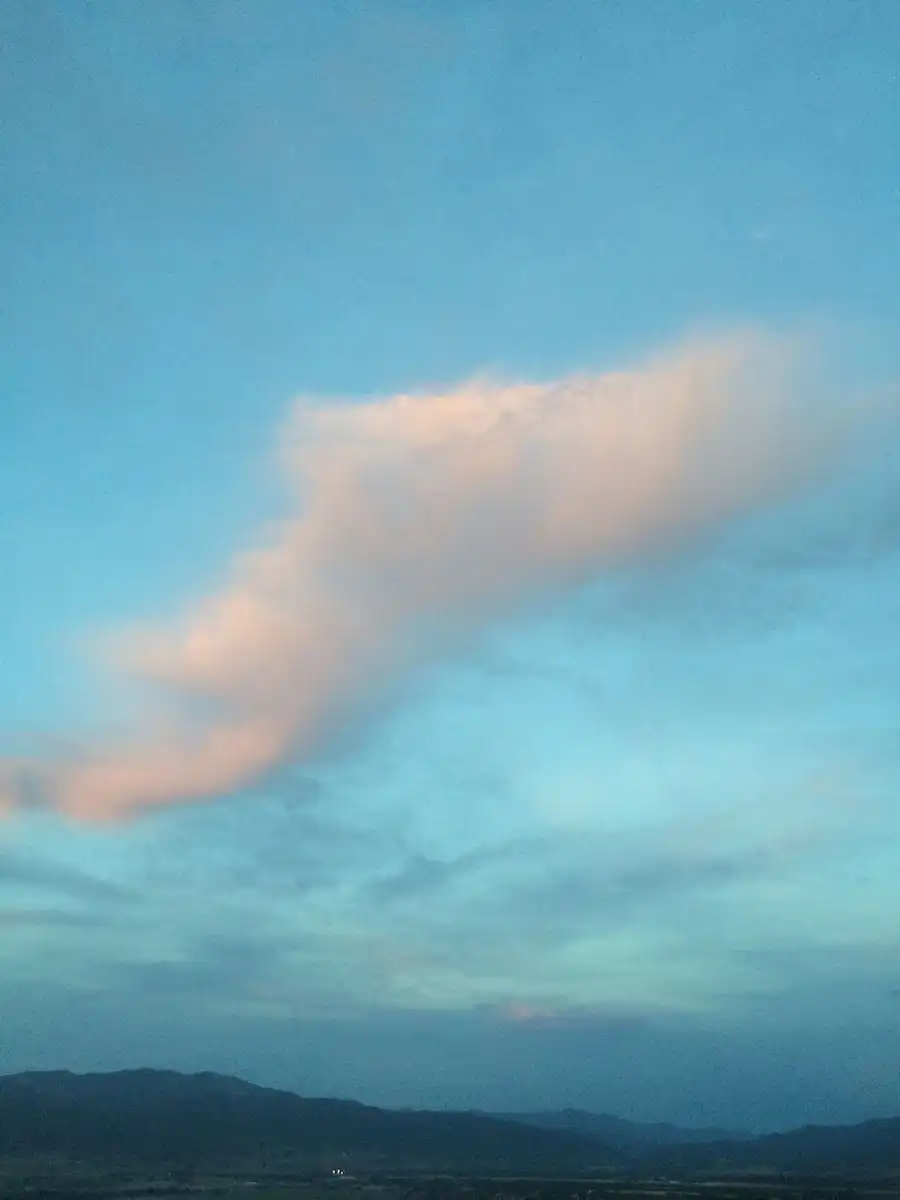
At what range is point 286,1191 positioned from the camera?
5507 inches

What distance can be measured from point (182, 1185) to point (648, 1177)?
6929cm

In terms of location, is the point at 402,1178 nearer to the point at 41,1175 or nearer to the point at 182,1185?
the point at 182,1185

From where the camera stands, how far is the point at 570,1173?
599ft

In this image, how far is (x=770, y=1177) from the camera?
16750cm

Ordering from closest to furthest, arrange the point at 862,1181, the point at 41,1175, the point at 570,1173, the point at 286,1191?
the point at 286,1191 → the point at 862,1181 → the point at 41,1175 → the point at 570,1173

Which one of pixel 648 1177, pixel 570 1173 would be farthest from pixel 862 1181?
pixel 570 1173

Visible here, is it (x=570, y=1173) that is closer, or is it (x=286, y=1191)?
(x=286, y=1191)

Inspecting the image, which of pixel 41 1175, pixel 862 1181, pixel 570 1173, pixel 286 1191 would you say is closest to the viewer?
pixel 286 1191

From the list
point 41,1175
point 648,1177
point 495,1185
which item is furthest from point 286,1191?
point 648,1177

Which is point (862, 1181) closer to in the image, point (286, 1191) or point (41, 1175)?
point (286, 1191)

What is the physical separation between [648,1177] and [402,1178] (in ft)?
125

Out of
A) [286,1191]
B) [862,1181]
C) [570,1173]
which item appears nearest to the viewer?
[286,1191]

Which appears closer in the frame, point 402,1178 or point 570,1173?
point 402,1178

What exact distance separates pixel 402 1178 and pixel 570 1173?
34824 millimetres
